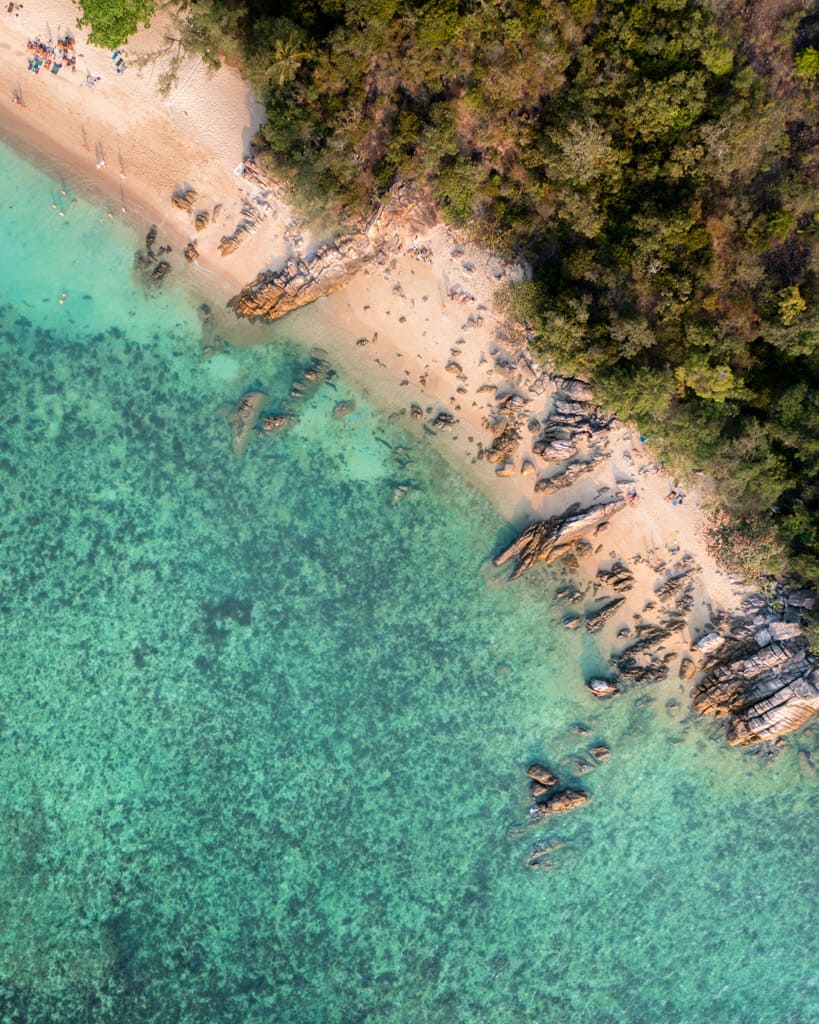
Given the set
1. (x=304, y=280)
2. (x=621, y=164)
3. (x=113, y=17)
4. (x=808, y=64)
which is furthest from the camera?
(x=304, y=280)

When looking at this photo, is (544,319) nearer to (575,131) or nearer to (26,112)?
(575,131)

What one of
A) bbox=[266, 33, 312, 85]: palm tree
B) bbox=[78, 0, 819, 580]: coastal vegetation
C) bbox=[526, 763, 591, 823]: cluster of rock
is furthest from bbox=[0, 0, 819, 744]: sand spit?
bbox=[526, 763, 591, 823]: cluster of rock

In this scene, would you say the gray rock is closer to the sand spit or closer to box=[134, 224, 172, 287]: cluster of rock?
the sand spit

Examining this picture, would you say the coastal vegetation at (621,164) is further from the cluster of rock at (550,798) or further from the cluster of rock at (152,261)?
→ the cluster of rock at (550,798)

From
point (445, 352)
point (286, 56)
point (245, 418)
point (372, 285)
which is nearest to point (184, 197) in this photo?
point (286, 56)

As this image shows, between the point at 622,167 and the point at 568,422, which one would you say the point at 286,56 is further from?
the point at 568,422

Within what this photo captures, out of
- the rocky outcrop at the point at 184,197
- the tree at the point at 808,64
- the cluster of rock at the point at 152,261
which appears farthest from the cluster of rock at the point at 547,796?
the tree at the point at 808,64
